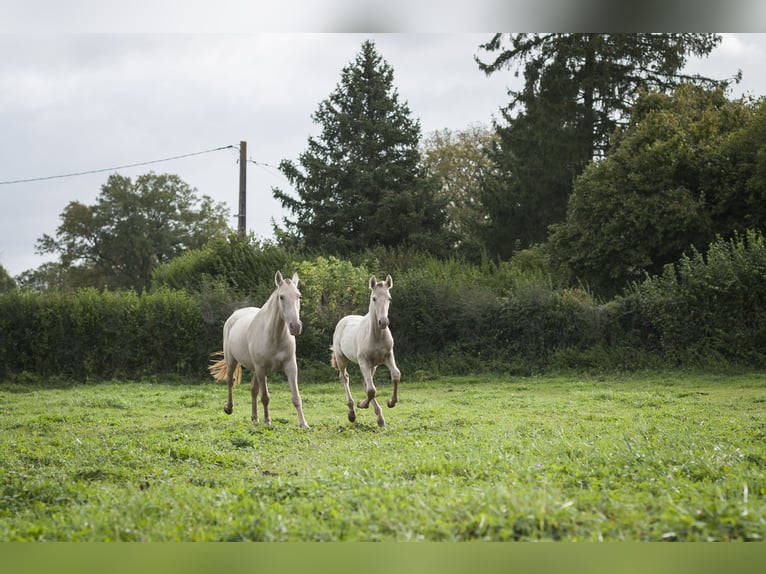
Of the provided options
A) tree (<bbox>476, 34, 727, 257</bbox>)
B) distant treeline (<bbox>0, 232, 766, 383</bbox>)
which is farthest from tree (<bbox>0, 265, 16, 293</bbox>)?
tree (<bbox>476, 34, 727, 257</bbox>)

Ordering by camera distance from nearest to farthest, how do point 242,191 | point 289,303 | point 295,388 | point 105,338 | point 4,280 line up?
point 289,303, point 295,388, point 105,338, point 242,191, point 4,280

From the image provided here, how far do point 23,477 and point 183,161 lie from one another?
36.9 meters

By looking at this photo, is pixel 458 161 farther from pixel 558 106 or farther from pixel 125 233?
pixel 125 233

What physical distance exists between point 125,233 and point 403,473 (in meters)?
41.4

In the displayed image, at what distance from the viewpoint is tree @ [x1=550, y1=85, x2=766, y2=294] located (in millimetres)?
20047

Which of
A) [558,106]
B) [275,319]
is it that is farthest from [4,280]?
[275,319]

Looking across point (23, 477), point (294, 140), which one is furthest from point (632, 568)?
point (294, 140)

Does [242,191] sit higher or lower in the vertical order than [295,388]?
higher

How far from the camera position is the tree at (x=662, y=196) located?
20047 millimetres

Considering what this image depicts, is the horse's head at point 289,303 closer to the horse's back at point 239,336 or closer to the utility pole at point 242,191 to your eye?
the horse's back at point 239,336

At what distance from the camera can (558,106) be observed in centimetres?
2714

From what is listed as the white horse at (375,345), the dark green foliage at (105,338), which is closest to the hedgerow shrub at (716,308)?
the white horse at (375,345)

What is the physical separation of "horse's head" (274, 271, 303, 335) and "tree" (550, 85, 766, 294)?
13695 millimetres

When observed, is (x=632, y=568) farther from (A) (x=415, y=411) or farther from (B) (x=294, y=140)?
(B) (x=294, y=140)
